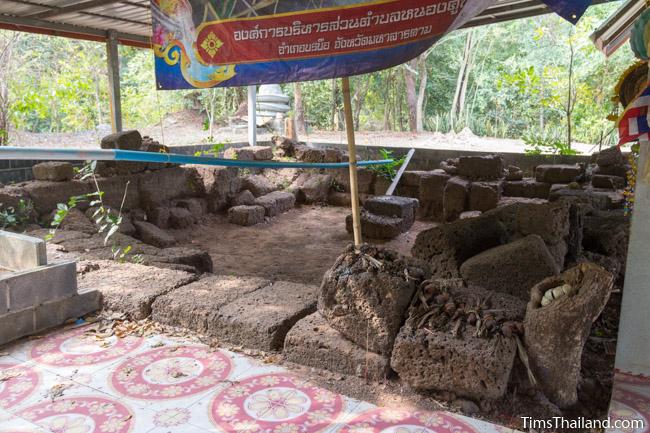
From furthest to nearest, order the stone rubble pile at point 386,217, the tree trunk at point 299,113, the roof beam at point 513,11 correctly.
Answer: the tree trunk at point 299,113 → the stone rubble pile at point 386,217 → the roof beam at point 513,11

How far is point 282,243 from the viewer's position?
7824 mm

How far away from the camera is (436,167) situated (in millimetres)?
11102

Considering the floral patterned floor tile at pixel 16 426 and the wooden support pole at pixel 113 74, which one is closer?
the floral patterned floor tile at pixel 16 426

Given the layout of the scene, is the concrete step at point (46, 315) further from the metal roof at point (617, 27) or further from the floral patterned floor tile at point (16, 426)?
the metal roof at point (617, 27)

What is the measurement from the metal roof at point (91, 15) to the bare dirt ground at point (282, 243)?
3.41 meters

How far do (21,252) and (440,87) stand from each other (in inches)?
774

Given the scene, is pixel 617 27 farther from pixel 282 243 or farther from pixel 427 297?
pixel 282 243

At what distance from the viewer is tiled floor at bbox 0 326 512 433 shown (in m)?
2.11

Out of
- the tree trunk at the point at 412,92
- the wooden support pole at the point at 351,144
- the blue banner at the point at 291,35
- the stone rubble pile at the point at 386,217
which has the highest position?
the tree trunk at the point at 412,92

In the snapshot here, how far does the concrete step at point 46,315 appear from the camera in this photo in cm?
286

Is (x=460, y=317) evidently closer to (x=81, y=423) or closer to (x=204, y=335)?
(x=204, y=335)

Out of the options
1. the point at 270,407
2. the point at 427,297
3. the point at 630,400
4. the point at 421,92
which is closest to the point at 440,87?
the point at 421,92

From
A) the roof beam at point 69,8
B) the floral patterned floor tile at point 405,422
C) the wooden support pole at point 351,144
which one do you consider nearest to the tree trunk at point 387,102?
the roof beam at point 69,8

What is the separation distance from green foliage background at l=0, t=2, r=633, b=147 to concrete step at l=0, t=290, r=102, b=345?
10558mm
